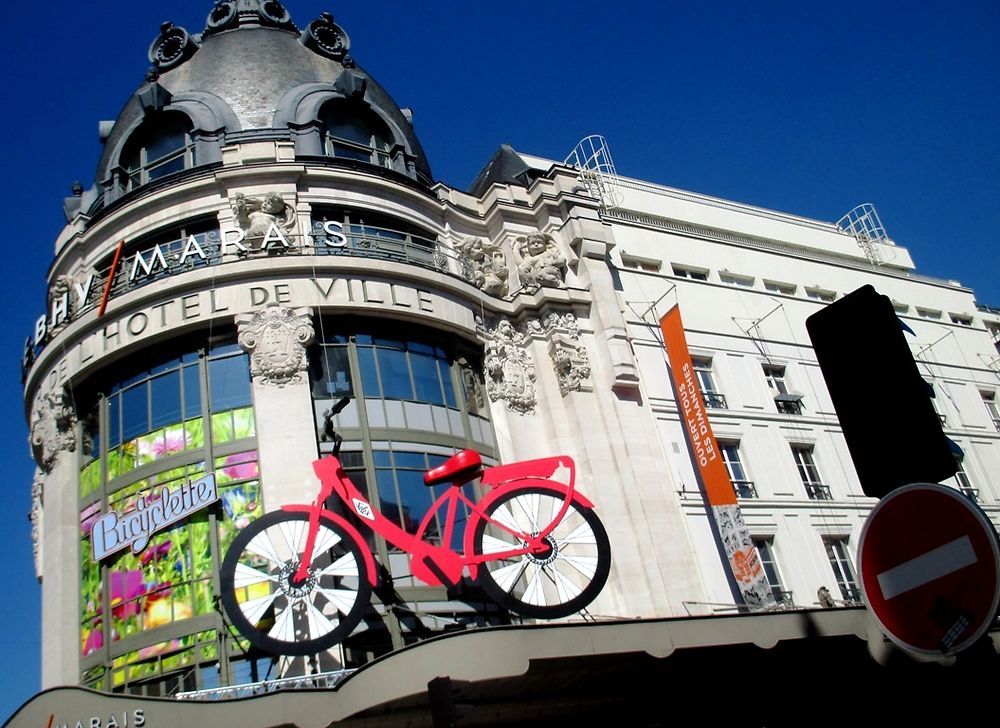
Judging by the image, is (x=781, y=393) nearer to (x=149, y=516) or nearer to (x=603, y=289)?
(x=603, y=289)

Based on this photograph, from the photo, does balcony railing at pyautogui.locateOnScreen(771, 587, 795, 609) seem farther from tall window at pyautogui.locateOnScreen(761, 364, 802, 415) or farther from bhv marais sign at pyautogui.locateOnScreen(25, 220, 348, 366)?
bhv marais sign at pyautogui.locateOnScreen(25, 220, 348, 366)

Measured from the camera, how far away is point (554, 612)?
17.7 metres

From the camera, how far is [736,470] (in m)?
26.4

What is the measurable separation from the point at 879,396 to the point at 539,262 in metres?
23.5

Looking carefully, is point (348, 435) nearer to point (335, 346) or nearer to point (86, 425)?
point (335, 346)

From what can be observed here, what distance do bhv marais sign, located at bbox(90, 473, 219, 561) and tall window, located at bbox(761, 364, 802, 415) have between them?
1734cm

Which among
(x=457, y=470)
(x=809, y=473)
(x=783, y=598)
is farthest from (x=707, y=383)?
(x=457, y=470)

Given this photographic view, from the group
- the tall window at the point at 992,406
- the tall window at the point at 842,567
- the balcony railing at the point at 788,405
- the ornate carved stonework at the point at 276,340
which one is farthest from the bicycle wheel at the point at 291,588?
the tall window at the point at 992,406

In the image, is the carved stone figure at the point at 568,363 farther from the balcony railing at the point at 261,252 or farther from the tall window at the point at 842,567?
the tall window at the point at 842,567

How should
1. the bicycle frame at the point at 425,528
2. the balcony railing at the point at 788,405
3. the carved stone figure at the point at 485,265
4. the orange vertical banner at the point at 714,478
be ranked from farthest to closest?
the balcony railing at the point at 788,405 < the carved stone figure at the point at 485,265 < the orange vertical banner at the point at 714,478 < the bicycle frame at the point at 425,528

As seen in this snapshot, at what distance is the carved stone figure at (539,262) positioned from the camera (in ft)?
85.1

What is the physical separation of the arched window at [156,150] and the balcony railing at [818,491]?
20131 millimetres

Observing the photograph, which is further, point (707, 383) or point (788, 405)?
point (788, 405)

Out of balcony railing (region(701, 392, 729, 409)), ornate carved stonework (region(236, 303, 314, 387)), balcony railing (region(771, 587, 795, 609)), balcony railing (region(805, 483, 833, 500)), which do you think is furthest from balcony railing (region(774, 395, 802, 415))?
ornate carved stonework (region(236, 303, 314, 387))
